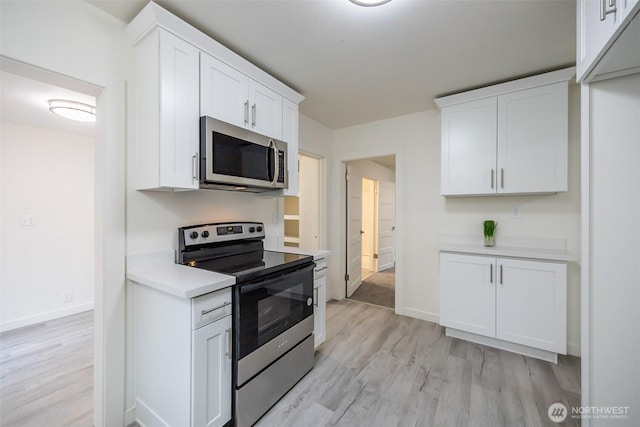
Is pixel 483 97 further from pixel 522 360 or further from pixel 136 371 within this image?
pixel 136 371

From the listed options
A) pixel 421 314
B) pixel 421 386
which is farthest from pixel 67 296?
pixel 421 314

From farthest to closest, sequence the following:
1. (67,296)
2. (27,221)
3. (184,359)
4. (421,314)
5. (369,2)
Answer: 1. (67,296)
2. (421,314)
3. (27,221)
4. (369,2)
5. (184,359)

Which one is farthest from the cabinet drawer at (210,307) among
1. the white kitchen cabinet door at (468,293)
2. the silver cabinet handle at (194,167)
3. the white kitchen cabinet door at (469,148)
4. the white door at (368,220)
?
the white door at (368,220)

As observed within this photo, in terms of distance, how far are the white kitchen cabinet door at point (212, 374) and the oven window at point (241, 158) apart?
0.93m

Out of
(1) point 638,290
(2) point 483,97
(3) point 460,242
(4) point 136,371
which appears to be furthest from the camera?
(3) point 460,242

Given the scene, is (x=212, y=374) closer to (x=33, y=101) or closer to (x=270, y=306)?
(x=270, y=306)

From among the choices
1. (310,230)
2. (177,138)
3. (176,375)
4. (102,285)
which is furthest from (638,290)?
(310,230)

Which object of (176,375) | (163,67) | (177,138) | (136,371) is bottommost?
(136,371)

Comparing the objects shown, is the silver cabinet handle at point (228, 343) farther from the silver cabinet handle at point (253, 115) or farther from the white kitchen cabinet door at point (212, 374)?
the silver cabinet handle at point (253, 115)

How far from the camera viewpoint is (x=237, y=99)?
1851mm

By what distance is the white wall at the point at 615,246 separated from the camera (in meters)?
1.10

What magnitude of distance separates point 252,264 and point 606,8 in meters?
2.04

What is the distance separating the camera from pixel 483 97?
8.07 ft

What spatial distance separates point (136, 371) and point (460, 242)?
295cm
